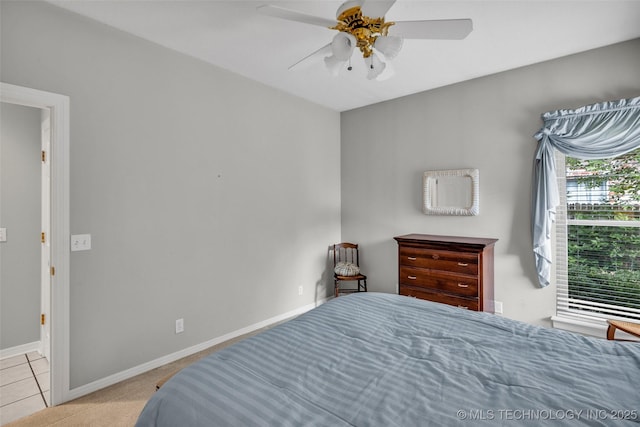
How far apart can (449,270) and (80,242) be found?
3.09 meters

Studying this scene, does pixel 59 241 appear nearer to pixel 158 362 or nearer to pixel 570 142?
pixel 158 362

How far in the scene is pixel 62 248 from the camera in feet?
7.03

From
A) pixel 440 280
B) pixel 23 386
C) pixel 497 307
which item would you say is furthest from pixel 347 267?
pixel 23 386

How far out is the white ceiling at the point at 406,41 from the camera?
212 centimetres

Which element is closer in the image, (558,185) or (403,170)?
(558,185)

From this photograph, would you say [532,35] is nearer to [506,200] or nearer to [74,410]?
[506,200]

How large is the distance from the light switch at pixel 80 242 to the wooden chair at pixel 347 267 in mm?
2646

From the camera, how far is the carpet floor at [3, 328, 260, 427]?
1.99 m

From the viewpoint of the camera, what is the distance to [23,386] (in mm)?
2402

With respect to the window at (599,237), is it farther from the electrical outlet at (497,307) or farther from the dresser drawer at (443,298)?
the dresser drawer at (443,298)

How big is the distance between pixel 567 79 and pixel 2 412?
16.8 ft

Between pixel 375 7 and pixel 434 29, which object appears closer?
pixel 375 7

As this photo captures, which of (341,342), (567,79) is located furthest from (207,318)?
(567,79)

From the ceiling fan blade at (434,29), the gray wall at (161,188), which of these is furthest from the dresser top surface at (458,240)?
the ceiling fan blade at (434,29)
